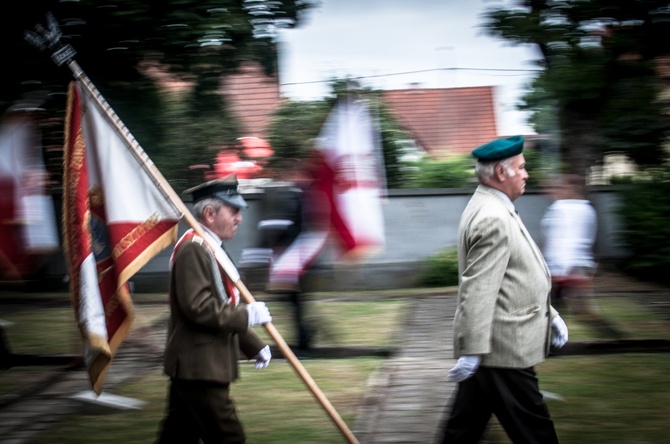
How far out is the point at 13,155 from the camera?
25.2 feet

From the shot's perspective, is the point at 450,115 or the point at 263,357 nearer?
the point at 263,357

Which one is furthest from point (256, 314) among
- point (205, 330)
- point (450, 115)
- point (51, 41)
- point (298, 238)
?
point (450, 115)

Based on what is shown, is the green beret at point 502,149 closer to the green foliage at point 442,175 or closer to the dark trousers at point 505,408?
the dark trousers at point 505,408

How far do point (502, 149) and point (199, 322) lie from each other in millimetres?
1701

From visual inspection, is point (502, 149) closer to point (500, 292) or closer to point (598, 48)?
point (500, 292)

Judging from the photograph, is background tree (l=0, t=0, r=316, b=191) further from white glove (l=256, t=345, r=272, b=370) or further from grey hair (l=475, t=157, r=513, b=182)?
grey hair (l=475, t=157, r=513, b=182)

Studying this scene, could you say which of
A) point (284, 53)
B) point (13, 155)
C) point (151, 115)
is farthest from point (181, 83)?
point (13, 155)

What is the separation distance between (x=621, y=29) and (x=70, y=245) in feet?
14.4

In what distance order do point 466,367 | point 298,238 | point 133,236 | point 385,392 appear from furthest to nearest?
point 298,238, point 385,392, point 133,236, point 466,367

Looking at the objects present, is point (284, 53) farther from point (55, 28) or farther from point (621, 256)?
point (621, 256)

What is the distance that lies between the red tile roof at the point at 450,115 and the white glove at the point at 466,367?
16.1m

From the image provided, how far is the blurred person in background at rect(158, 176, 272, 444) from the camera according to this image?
14.4ft

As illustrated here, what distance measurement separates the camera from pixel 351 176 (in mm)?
8484

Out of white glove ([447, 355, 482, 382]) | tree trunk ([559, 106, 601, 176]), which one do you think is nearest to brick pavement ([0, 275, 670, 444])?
white glove ([447, 355, 482, 382])
